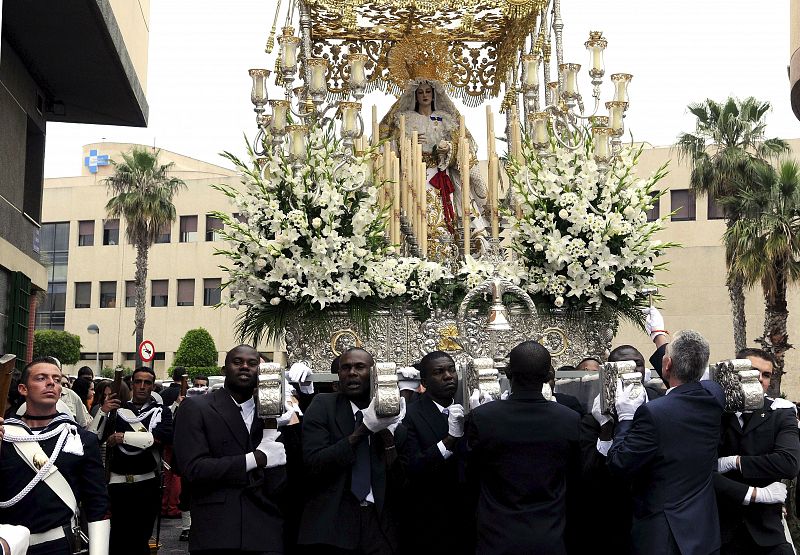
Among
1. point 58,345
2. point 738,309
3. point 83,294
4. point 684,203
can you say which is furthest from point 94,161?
point 738,309

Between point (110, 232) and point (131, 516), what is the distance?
43323 millimetres

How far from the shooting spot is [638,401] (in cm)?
584

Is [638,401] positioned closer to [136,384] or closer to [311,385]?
[311,385]

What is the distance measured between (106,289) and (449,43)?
40.1 m

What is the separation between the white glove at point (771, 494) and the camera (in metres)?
5.83

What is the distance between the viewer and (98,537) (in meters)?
5.50

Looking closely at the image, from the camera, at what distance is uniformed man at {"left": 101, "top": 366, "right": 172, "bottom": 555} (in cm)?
907

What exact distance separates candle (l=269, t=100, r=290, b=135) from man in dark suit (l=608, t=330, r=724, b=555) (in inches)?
202

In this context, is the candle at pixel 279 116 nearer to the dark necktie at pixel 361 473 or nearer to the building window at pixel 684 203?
the dark necktie at pixel 361 473

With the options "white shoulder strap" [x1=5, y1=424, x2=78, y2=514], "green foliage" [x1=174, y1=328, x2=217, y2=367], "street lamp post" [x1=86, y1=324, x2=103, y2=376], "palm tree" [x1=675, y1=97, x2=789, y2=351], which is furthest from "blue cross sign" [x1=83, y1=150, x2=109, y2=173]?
"white shoulder strap" [x1=5, y1=424, x2=78, y2=514]

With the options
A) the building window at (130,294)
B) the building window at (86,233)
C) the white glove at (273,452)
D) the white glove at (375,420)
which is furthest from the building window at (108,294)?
the white glove at (375,420)

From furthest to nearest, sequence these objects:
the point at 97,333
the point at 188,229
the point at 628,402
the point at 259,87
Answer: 1. the point at 188,229
2. the point at 97,333
3. the point at 259,87
4. the point at 628,402

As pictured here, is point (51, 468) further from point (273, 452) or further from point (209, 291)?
point (209, 291)

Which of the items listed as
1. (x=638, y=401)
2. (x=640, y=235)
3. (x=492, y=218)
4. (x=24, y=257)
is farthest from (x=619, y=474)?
(x=24, y=257)
